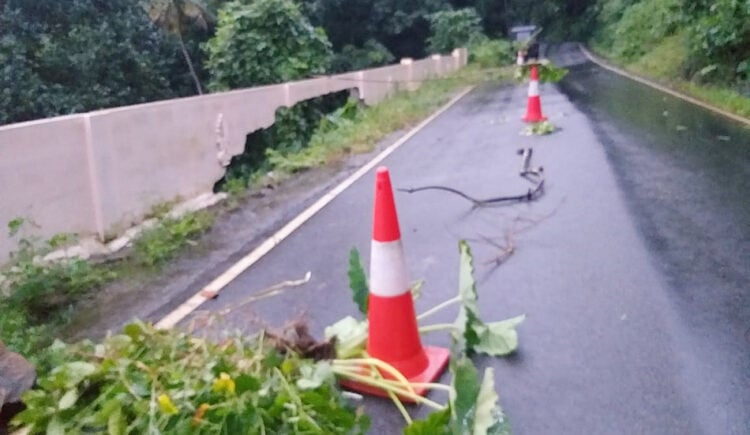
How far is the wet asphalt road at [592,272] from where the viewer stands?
3.45 metres

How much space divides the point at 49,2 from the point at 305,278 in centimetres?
2110

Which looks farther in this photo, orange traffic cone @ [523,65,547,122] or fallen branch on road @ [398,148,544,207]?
orange traffic cone @ [523,65,547,122]

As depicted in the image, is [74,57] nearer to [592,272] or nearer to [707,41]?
[707,41]

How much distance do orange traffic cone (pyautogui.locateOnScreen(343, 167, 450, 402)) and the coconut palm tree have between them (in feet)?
86.9

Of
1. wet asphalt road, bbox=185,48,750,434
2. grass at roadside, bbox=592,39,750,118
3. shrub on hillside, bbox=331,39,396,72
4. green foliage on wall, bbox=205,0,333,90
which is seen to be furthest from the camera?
shrub on hillside, bbox=331,39,396,72

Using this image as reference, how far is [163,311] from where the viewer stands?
513 centimetres

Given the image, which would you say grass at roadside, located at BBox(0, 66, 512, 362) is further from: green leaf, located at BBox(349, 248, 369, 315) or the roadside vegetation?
the roadside vegetation

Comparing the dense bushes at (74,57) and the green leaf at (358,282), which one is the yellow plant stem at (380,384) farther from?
the dense bushes at (74,57)

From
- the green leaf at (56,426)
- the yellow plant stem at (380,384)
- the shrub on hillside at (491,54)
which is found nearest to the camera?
the green leaf at (56,426)

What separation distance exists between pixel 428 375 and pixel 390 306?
347mm

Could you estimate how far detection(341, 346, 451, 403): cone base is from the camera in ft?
11.5

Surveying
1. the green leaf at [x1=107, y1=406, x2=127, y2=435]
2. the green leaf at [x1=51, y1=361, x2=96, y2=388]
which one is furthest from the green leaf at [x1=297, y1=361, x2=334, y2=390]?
the green leaf at [x1=51, y1=361, x2=96, y2=388]

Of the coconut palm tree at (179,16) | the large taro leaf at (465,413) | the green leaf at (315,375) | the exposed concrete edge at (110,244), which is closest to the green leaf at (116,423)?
the green leaf at (315,375)

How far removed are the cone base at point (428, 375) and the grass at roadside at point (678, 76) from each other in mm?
10594
